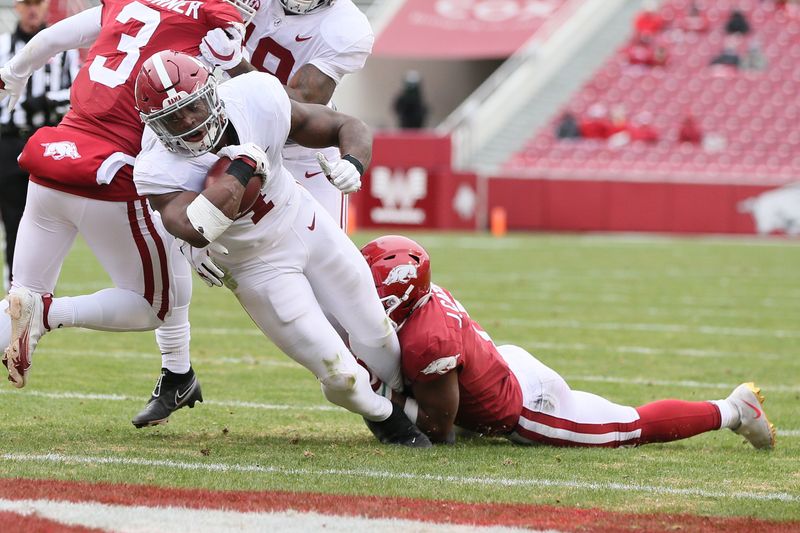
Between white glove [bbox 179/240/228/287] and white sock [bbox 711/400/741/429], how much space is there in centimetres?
179

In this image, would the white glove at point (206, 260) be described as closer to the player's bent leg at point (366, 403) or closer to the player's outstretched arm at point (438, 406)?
the player's bent leg at point (366, 403)

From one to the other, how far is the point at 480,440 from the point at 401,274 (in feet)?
2.28

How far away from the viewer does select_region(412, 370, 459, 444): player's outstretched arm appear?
4.06 m

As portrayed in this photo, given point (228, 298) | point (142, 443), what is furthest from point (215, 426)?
point (228, 298)

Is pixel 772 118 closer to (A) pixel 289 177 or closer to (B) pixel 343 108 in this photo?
(B) pixel 343 108

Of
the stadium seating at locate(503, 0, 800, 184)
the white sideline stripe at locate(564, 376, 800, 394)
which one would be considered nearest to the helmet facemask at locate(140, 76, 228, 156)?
the white sideline stripe at locate(564, 376, 800, 394)

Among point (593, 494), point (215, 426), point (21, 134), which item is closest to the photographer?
point (593, 494)

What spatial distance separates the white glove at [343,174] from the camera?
3.78 metres

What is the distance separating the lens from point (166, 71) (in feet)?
11.8

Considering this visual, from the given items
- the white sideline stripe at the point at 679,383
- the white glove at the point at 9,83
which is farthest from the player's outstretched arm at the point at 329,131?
the white sideline stripe at the point at 679,383

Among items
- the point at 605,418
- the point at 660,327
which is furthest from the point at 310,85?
the point at 660,327

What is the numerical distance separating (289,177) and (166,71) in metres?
0.57

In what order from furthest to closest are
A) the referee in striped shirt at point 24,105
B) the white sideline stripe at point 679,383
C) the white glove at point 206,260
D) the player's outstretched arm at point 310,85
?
the referee in striped shirt at point 24,105, the white sideline stripe at point 679,383, the player's outstretched arm at point 310,85, the white glove at point 206,260

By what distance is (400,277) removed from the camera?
13.5 ft
